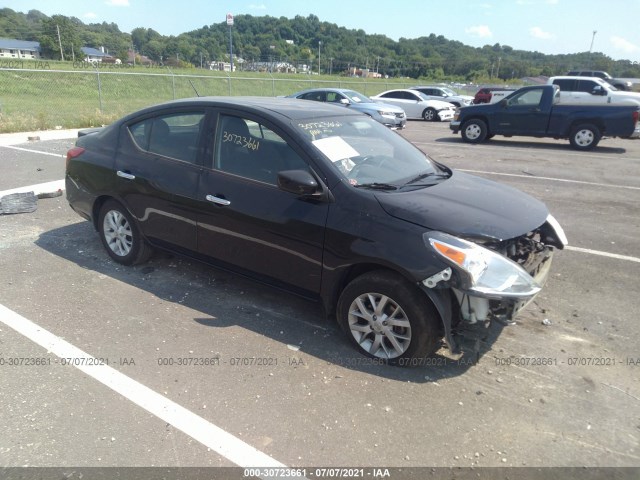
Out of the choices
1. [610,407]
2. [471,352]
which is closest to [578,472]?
[610,407]

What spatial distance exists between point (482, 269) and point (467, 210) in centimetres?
56

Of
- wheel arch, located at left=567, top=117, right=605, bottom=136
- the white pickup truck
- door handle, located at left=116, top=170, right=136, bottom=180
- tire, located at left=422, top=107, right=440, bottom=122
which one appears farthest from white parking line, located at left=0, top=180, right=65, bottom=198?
tire, located at left=422, top=107, right=440, bottom=122

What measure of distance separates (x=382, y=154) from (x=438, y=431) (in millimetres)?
2262

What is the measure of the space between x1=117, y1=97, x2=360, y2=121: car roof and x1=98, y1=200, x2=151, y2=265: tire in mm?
1017

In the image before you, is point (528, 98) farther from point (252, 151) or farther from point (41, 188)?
point (41, 188)

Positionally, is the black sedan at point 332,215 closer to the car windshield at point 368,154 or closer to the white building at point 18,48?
the car windshield at point 368,154

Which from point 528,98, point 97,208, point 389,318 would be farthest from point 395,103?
point 389,318

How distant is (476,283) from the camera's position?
2992 millimetres

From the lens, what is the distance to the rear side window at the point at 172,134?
168 inches

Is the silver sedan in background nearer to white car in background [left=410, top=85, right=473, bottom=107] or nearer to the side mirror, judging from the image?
white car in background [left=410, top=85, right=473, bottom=107]

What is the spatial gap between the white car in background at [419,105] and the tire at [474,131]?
25.7ft

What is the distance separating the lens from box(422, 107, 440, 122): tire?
22.5 m

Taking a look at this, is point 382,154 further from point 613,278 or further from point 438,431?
point 613,278

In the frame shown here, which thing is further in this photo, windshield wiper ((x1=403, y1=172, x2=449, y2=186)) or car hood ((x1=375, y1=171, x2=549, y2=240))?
windshield wiper ((x1=403, y1=172, x2=449, y2=186))
